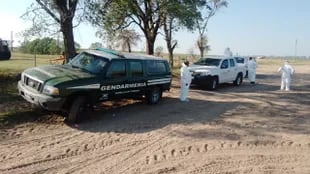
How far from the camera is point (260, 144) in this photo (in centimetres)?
914

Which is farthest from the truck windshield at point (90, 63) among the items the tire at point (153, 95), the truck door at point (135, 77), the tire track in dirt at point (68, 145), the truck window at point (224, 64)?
the truck window at point (224, 64)

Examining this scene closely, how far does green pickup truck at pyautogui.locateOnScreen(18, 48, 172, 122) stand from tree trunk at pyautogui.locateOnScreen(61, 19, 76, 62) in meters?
4.35

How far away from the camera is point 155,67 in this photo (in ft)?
45.2

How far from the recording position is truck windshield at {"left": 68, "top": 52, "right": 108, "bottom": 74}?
11243 mm

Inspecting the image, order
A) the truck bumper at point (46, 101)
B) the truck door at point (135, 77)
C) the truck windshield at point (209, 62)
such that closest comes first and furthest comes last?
the truck bumper at point (46, 101)
the truck door at point (135, 77)
the truck windshield at point (209, 62)

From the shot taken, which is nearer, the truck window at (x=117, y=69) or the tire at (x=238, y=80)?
the truck window at (x=117, y=69)

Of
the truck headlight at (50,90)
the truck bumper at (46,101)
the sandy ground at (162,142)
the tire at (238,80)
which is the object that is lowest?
the sandy ground at (162,142)

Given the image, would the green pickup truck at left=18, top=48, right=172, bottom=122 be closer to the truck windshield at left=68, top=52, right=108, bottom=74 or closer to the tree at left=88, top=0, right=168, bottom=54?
the truck windshield at left=68, top=52, right=108, bottom=74

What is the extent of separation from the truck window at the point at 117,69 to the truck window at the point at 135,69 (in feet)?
1.26

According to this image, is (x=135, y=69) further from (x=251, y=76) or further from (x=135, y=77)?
(x=251, y=76)

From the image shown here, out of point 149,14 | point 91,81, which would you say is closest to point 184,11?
point 149,14

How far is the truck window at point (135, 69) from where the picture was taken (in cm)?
1232

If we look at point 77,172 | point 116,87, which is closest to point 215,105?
point 116,87

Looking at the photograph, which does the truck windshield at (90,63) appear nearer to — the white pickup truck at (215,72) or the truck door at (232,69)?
the white pickup truck at (215,72)
